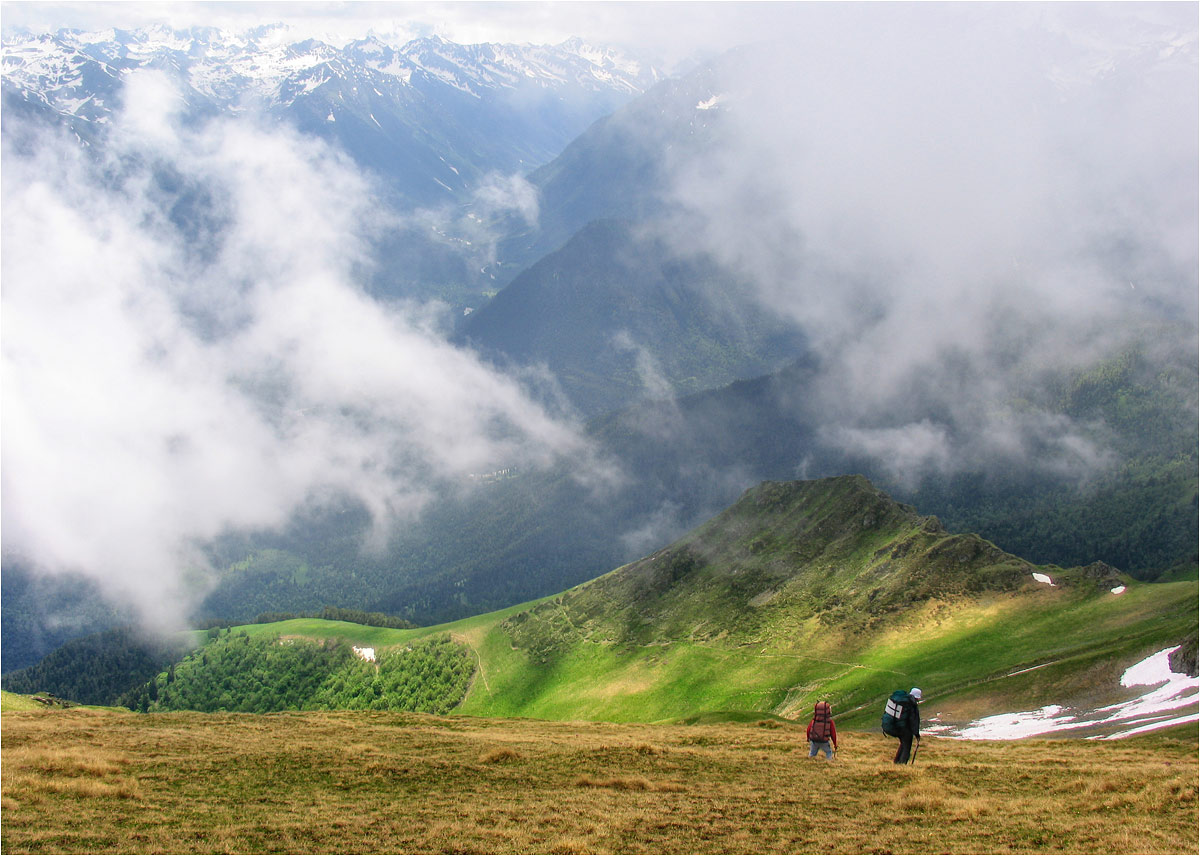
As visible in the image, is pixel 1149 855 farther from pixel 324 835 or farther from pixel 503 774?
pixel 324 835

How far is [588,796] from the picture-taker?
4125cm

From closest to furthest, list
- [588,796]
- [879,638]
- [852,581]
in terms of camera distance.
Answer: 1. [588,796]
2. [879,638]
3. [852,581]

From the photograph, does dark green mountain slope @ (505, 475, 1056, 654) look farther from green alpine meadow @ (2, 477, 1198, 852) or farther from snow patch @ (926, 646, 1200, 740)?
snow patch @ (926, 646, 1200, 740)

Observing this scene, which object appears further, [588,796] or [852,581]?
[852,581]

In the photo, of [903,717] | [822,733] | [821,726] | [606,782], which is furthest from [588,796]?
[903,717]

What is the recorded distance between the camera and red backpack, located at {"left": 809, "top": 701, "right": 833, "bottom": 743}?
163ft

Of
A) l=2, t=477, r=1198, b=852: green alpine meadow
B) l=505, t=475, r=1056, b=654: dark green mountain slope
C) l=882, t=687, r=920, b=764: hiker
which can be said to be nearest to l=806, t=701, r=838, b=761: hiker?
l=2, t=477, r=1198, b=852: green alpine meadow

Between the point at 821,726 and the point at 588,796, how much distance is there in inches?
666

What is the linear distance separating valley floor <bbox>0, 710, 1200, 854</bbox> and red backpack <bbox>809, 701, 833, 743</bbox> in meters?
1.82

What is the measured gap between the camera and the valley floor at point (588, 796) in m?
34.6

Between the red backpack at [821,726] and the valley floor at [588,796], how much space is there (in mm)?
1820

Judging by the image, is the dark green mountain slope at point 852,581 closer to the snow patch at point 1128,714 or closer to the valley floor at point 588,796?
the snow patch at point 1128,714

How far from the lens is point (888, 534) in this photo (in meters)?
187

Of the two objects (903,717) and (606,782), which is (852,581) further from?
(606,782)
